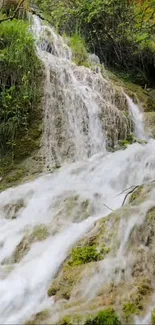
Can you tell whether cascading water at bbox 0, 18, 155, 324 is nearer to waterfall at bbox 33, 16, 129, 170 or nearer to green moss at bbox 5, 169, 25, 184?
waterfall at bbox 33, 16, 129, 170

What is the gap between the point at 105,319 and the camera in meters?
2.45

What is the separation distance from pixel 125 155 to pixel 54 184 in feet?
3.81

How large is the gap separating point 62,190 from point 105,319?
254cm

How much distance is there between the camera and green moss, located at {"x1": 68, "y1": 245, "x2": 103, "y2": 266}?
3.17m

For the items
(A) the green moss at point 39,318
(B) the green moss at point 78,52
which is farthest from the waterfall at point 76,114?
(A) the green moss at point 39,318

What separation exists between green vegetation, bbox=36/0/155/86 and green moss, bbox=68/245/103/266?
6.66 m

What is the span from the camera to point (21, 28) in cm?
703

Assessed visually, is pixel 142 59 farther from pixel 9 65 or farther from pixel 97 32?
pixel 9 65

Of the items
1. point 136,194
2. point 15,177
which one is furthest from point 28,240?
point 15,177

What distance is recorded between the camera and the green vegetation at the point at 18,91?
627 cm

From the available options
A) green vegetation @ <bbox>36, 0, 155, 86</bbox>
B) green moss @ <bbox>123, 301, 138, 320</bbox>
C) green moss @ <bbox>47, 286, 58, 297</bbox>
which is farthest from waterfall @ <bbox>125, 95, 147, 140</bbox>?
green moss @ <bbox>123, 301, 138, 320</bbox>

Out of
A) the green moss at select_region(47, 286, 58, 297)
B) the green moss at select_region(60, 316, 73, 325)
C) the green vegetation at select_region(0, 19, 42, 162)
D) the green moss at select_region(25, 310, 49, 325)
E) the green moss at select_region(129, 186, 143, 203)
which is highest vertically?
the green vegetation at select_region(0, 19, 42, 162)

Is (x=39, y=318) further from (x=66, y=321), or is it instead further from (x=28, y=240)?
(x=28, y=240)

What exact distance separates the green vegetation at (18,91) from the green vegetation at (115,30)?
8.87ft
